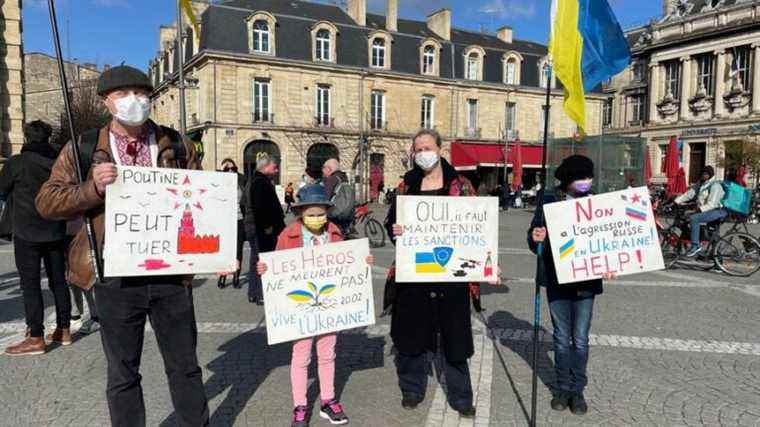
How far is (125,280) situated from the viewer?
279 cm

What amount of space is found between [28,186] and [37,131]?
19.8 inches

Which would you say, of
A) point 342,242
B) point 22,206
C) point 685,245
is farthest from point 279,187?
point 342,242

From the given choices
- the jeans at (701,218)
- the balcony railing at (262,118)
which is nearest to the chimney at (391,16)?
the balcony railing at (262,118)

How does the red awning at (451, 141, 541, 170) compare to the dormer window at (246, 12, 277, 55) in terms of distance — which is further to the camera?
the red awning at (451, 141, 541, 170)

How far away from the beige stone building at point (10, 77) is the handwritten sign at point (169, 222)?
12516 mm

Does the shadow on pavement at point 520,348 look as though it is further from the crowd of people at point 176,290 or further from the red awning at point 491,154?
the red awning at point 491,154

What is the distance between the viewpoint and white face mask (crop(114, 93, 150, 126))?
2750mm

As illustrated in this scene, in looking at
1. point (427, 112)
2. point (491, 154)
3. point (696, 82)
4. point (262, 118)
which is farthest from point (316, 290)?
point (696, 82)

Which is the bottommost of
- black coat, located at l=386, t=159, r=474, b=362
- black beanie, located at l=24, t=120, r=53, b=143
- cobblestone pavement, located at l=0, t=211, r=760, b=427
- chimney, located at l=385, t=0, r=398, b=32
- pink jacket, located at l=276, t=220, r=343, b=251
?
cobblestone pavement, located at l=0, t=211, r=760, b=427

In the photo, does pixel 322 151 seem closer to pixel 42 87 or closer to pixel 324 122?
pixel 324 122

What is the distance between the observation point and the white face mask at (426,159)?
3654 millimetres

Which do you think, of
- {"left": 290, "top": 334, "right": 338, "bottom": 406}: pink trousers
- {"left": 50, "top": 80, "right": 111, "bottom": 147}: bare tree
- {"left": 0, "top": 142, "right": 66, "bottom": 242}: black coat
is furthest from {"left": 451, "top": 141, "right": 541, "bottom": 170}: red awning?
{"left": 290, "top": 334, "right": 338, "bottom": 406}: pink trousers

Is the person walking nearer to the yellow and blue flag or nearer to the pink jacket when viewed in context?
the pink jacket

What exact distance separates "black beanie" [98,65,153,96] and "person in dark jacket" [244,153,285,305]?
393 cm
